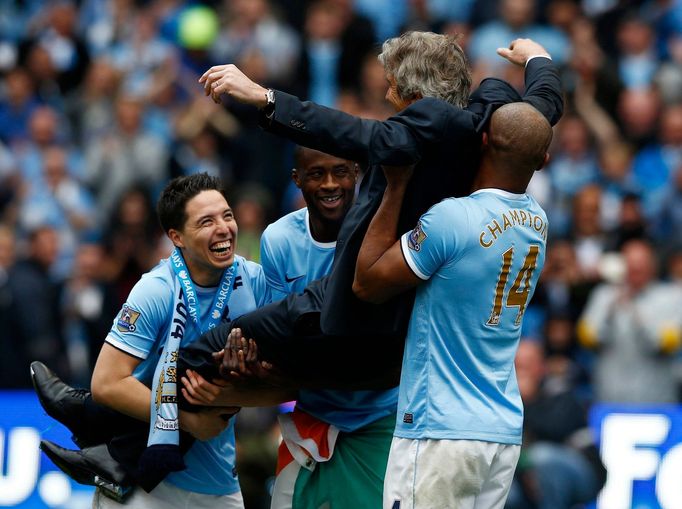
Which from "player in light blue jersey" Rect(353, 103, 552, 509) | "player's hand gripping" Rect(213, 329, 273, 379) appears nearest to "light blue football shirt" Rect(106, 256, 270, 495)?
"player's hand gripping" Rect(213, 329, 273, 379)

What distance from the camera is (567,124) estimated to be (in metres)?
13.5

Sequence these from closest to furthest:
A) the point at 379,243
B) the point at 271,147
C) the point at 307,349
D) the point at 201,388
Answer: the point at 379,243 → the point at 307,349 → the point at 201,388 → the point at 271,147

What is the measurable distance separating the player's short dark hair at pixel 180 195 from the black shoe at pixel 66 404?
95 centimetres

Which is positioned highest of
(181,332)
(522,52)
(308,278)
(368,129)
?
(522,52)

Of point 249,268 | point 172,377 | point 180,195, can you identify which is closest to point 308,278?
point 249,268

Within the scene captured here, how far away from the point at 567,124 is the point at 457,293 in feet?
25.9

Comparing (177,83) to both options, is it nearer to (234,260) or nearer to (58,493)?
(58,493)

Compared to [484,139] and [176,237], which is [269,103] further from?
[176,237]

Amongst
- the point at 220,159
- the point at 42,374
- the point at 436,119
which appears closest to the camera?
the point at 436,119

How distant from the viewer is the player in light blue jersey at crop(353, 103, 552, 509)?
5859 millimetres

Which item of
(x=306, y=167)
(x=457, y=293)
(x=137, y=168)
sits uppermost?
Answer: (x=137, y=168)

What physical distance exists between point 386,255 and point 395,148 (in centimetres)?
47

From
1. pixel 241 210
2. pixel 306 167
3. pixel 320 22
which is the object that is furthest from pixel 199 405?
pixel 320 22

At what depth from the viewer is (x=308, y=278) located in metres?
7.07
